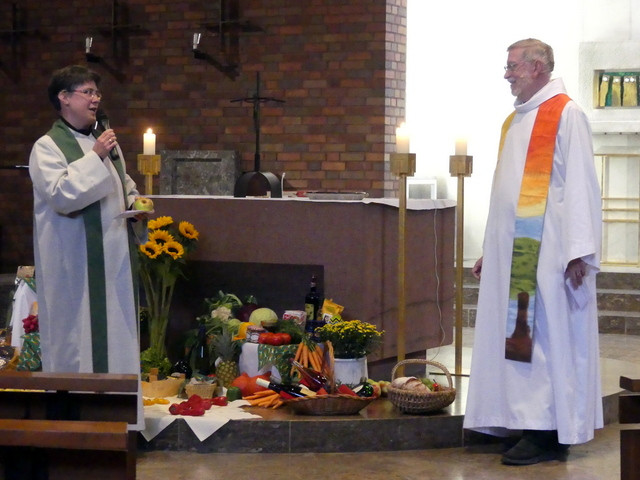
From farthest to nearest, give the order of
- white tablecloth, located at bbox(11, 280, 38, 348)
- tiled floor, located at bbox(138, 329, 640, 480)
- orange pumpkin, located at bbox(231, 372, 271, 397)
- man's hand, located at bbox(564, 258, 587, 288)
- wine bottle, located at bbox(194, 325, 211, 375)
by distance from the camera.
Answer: white tablecloth, located at bbox(11, 280, 38, 348)
wine bottle, located at bbox(194, 325, 211, 375)
orange pumpkin, located at bbox(231, 372, 271, 397)
man's hand, located at bbox(564, 258, 587, 288)
tiled floor, located at bbox(138, 329, 640, 480)

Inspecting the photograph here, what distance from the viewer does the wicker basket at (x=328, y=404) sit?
4.87 metres

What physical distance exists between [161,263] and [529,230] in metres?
1.95

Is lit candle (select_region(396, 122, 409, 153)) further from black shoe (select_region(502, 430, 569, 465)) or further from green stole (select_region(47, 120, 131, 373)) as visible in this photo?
green stole (select_region(47, 120, 131, 373))

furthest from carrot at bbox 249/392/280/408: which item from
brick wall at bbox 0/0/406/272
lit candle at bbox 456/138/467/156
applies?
brick wall at bbox 0/0/406/272

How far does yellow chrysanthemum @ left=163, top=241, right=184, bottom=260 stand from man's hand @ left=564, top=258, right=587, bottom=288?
6.55 ft

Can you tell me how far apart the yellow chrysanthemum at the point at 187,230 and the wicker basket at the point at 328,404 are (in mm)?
1194

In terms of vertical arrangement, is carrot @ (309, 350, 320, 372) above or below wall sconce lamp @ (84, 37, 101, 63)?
below

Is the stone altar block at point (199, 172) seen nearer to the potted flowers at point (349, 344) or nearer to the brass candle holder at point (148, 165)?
the brass candle holder at point (148, 165)

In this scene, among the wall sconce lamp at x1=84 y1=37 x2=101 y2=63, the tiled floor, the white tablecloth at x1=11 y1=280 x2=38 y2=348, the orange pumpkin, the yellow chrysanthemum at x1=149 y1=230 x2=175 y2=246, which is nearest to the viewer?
the tiled floor

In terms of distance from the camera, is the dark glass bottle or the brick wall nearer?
the dark glass bottle

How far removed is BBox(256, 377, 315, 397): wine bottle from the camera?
16.6 ft

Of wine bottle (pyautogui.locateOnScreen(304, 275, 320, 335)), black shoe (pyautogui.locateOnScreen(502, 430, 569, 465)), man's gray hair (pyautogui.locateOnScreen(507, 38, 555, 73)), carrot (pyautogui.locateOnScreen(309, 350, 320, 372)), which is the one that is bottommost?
black shoe (pyautogui.locateOnScreen(502, 430, 569, 465))

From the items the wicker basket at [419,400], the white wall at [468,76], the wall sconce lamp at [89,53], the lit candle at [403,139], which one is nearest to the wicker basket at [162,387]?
the wicker basket at [419,400]

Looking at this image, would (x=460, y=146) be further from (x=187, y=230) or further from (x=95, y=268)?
(x=95, y=268)
